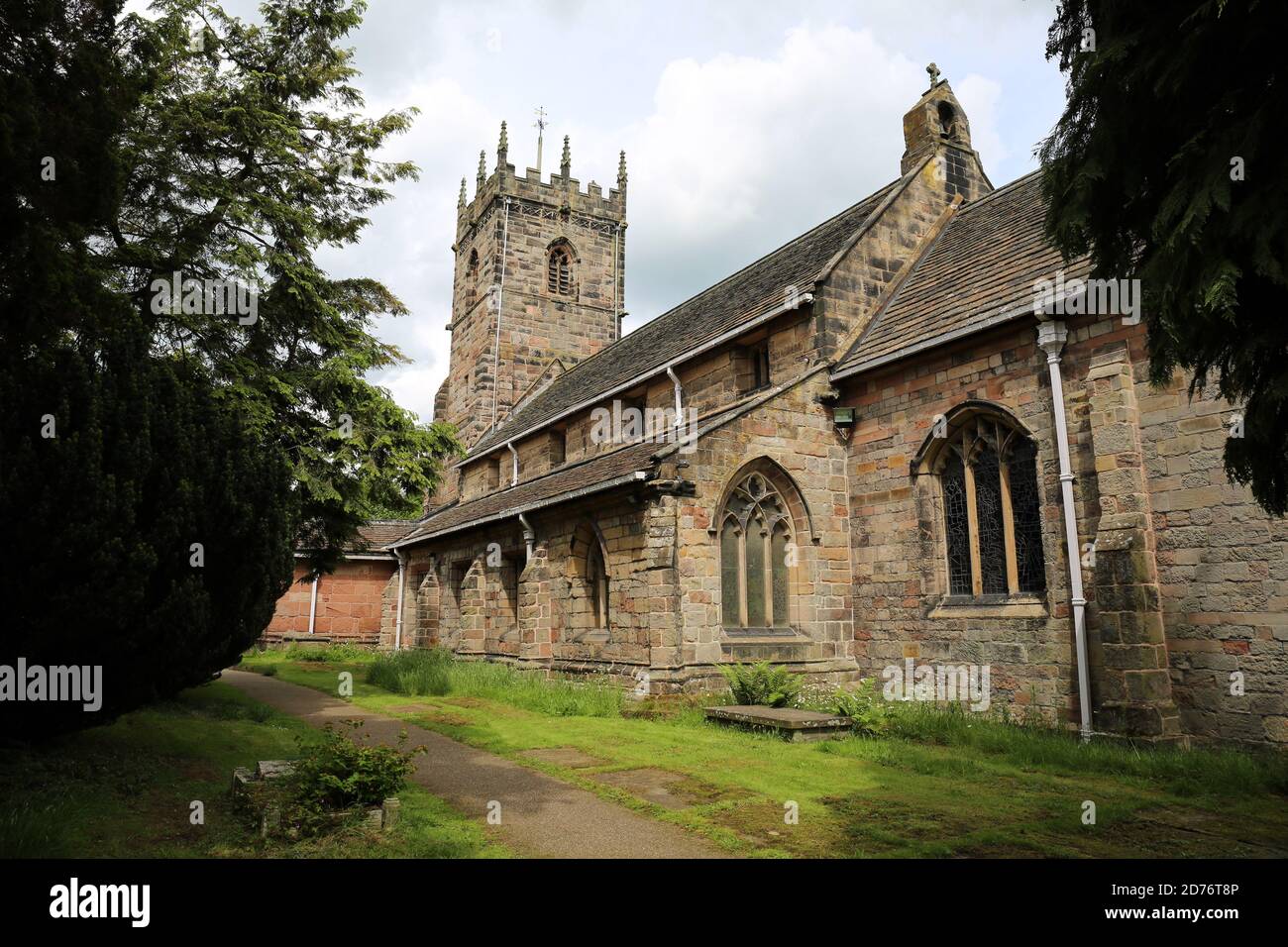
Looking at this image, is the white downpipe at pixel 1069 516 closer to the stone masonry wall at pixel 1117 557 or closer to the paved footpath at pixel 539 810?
the stone masonry wall at pixel 1117 557

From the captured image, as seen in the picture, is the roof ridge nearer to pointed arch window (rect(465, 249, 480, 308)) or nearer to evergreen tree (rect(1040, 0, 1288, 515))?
evergreen tree (rect(1040, 0, 1288, 515))

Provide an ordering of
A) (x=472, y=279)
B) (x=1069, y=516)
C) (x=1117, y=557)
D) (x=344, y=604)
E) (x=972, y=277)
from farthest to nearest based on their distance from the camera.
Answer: (x=472, y=279) < (x=344, y=604) < (x=972, y=277) < (x=1069, y=516) < (x=1117, y=557)

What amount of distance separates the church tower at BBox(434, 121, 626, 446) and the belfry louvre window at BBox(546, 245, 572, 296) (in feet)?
0.15

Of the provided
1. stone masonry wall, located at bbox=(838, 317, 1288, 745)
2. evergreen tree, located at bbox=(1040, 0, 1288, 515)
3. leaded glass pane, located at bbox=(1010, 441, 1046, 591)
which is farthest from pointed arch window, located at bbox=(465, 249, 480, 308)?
evergreen tree, located at bbox=(1040, 0, 1288, 515)

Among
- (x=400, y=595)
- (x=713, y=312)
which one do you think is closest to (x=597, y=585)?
(x=713, y=312)

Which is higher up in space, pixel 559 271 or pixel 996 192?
pixel 559 271

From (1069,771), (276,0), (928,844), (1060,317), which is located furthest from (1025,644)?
(276,0)

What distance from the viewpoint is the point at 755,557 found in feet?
45.3

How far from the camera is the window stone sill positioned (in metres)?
10.9

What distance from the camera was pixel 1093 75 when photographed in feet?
14.6

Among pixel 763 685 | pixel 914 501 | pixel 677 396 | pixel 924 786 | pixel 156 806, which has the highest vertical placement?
pixel 677 396

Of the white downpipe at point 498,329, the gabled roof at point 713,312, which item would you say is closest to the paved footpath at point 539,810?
the gabled roof at point 713,312

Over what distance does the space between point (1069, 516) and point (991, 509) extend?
152 centimetres

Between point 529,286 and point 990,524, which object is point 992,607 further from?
point 529,286
